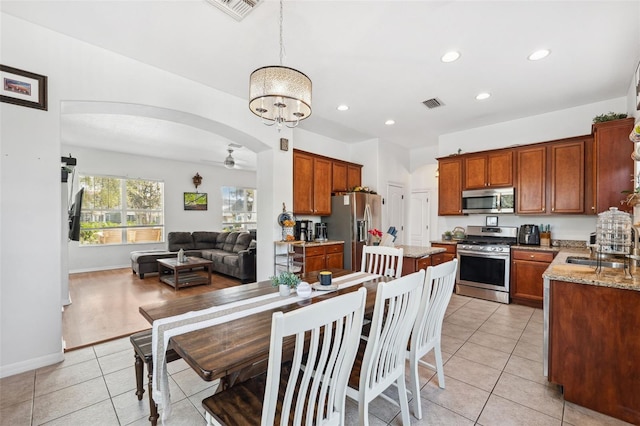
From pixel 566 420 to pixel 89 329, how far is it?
430 centimetres

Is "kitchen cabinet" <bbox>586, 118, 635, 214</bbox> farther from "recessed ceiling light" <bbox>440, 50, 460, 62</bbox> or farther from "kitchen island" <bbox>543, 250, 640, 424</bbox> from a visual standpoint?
"recessed ceiling light" <bbox>440, 50, 460, 62</bbox>

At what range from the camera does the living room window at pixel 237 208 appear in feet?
28.8

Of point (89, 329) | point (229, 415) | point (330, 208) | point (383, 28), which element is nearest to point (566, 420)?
point (229, 415)

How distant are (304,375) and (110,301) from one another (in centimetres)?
437

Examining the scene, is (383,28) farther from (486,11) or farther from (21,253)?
(21,253)

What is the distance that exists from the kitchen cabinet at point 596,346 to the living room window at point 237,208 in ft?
26.9

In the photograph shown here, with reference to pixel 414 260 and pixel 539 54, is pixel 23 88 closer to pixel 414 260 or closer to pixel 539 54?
pixel 414 260

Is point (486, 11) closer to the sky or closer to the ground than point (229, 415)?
closer to the sky

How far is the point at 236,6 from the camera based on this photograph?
6.88 ft

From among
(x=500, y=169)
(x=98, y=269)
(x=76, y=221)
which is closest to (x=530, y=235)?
(x=500, y=169)

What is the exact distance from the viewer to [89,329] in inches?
121

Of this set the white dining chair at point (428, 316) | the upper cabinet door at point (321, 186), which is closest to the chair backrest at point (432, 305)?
the white dining chair at point (428, 316)

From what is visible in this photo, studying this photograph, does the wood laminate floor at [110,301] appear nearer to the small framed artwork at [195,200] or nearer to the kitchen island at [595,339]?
the small framed artwork at [195,200]

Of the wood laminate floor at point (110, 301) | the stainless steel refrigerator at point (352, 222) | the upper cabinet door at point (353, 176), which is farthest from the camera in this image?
the upper cabinet door at point (353, 176)
